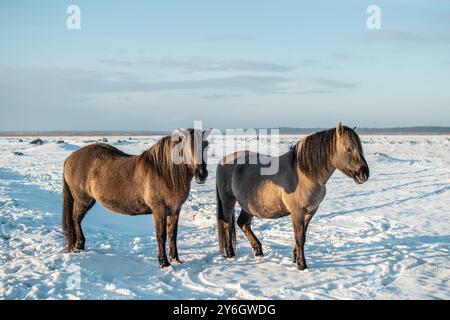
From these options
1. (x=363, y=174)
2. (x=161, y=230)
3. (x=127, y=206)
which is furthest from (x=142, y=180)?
(x=363, y=174)

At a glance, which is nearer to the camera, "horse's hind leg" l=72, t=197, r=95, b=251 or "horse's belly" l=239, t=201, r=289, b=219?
"horse's belly" l=239, t=201, r=289, b=219

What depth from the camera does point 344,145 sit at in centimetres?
525

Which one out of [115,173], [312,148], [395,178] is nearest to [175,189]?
[115,173]

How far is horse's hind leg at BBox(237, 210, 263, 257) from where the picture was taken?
20.6 feet

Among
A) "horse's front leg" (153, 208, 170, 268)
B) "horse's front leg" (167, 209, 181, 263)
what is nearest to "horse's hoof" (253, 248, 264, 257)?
"horse's front leg" (167, 209, 181, 263)

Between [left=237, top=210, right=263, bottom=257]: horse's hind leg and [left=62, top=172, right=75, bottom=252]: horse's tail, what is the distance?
96.0 inches

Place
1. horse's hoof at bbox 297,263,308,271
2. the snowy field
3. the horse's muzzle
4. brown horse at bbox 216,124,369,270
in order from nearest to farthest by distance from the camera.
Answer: the snowy field → the horse's muzzle → brown horse at bbox 216,124,369,270 → horse's hoof at bbox 297,263,308,271

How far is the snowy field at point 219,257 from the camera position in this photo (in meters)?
4.70

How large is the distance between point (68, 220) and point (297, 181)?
331 centimetres

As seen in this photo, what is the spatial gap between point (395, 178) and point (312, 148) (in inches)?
506

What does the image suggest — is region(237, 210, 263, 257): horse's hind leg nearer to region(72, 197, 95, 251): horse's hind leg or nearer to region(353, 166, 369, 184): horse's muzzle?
region(353, 166, 369, 184): horse's muzzle

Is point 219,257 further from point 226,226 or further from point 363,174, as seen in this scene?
point 363,174

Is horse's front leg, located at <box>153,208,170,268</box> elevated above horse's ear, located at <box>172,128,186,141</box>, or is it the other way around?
horse's ear, located at <box>172,128,186,141</box>
